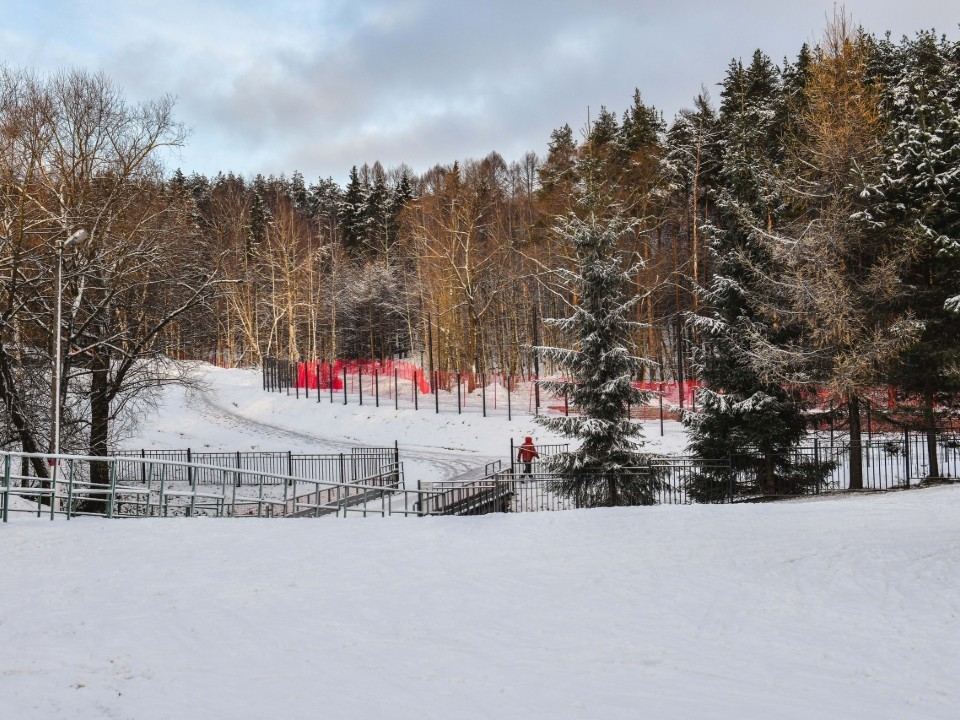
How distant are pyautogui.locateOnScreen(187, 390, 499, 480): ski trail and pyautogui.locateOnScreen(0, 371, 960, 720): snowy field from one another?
47.1 feet

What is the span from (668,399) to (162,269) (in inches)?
1001

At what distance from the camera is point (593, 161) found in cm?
3709

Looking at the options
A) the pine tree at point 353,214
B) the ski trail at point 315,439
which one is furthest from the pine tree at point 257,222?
the ski trail at point 315,439

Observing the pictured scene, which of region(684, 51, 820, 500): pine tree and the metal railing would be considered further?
region(684, 51, 820, 500): pine tree

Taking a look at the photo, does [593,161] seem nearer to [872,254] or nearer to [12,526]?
[872,254]

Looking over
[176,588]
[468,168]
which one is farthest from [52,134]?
[468,168]

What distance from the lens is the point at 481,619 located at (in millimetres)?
8414

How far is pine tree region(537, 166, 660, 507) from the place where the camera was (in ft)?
66.2

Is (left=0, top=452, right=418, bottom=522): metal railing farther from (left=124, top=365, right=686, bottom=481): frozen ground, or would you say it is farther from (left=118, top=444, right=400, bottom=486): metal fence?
(left=124, top=365, right=686, bottom=481): frozen ground

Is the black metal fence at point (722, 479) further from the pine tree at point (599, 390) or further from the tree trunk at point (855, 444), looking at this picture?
the tree trunk at point (855, 444)

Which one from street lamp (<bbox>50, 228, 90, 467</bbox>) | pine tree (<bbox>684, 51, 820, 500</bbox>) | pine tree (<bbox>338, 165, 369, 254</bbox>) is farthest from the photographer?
pine tree (<bbox>338, 165, 369, 254</bbox>)

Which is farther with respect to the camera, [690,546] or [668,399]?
[668,399]

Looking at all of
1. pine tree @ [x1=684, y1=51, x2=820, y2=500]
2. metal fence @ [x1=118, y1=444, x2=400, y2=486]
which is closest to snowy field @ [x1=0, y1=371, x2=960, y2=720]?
pine tree @ [x1=684, y1=51, x2=820, y2=500]

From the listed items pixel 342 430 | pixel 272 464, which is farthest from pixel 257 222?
pixel 272 464
